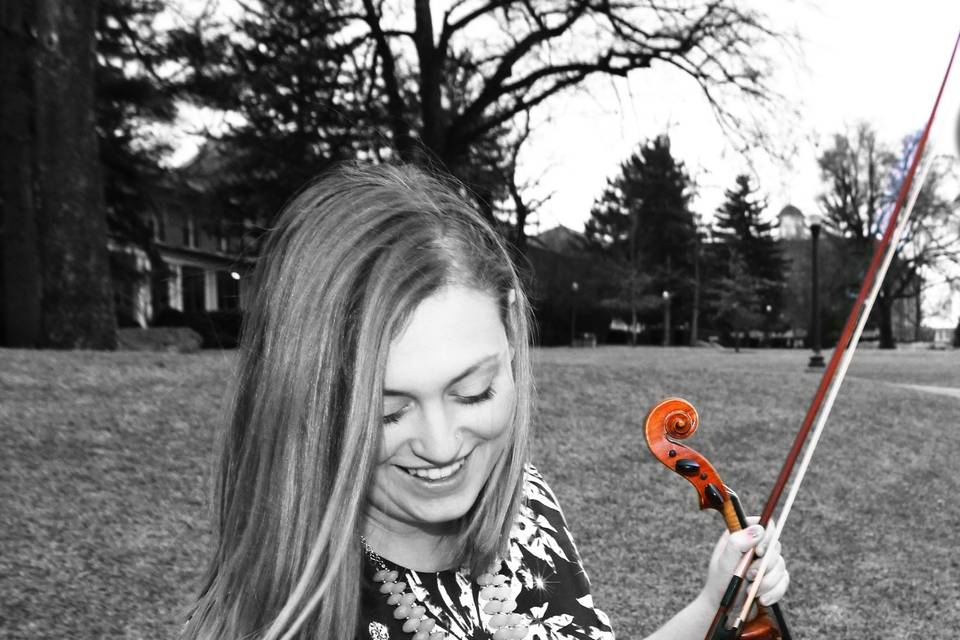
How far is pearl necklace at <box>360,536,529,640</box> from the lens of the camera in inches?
50.3

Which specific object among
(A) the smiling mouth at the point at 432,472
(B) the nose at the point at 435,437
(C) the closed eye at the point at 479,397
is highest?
(C) the closed eye at the point at 479,397

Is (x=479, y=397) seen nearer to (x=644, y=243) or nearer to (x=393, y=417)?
(x=393, y=417)

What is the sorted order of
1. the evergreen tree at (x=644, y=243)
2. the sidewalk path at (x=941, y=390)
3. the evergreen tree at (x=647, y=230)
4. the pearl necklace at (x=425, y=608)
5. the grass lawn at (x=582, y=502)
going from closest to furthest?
the pearl necklace at (x=425, y=608)
the grass lawn at (x=582, y=502)
the sidewalk path at (x=941, y=390)
the evergreen tree at (x=644, y=243)
the evergreen tree at (x=647, y=230)

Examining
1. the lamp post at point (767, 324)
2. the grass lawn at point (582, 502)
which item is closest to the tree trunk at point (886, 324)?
the lamp post at point (767, 324)

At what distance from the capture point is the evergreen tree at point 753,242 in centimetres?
5359

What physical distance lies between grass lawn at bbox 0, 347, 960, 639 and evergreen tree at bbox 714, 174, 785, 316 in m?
48.0

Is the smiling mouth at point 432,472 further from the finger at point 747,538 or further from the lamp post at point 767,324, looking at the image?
the lamp post at point 767,324

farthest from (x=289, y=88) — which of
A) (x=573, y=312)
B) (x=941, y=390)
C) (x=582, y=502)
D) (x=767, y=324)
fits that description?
(x=767, y=324)

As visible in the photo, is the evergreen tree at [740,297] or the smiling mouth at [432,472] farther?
the evergreen tree at [740,297]

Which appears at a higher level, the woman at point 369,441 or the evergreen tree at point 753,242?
the evergreen tree at point 753,242

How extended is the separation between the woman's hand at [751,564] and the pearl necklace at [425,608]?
34cm

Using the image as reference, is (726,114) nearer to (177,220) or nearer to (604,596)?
(604,596)

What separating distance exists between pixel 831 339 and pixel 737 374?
1695 inches

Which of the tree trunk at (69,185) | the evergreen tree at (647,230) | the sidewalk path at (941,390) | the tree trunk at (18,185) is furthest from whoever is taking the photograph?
the evergreen tree at (647,230)
